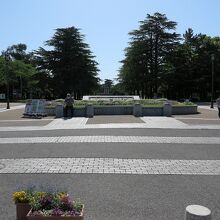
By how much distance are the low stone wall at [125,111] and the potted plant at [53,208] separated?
21.0 metres

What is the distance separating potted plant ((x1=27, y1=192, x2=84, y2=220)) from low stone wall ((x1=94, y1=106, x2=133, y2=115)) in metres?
22.5

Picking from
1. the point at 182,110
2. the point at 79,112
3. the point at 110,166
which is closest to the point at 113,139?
the point at 110,166

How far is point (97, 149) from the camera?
12023mm

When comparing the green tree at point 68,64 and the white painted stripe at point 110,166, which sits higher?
the green tree at point 68,64

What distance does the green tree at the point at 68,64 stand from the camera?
67375mm

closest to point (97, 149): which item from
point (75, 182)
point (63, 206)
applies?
point (75, 182)

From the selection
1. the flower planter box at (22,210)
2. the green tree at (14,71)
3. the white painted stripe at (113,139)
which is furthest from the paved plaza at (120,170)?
the green tree at (14,71)

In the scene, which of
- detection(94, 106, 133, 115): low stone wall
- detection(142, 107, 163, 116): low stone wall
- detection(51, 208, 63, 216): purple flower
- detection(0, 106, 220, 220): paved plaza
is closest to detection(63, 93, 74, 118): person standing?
detection(94, 106, 133, 115): low stone wall

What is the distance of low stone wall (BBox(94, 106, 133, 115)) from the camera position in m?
27.3

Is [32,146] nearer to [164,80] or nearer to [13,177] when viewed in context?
[13,177]

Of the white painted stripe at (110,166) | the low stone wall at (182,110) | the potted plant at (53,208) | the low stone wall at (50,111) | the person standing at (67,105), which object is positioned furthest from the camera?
the low stone wall at (182,110)

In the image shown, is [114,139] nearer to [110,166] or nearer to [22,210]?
[110,166]

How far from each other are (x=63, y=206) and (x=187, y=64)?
62.9 metres

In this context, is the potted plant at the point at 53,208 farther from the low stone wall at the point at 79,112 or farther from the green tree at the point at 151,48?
the green tree at the point at 151,48
